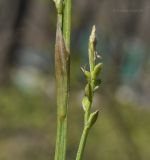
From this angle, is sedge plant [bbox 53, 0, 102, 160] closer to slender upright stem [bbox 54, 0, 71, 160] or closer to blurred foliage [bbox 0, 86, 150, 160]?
slender upright stem [bbox 54, 0, 71, 160]

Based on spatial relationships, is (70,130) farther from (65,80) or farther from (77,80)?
(65,80)

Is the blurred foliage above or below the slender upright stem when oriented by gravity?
below

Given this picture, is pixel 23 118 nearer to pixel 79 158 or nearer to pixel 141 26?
pixel 141 26

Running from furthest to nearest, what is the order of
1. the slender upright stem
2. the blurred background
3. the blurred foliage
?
1. the blurred foliage
2. the blurred background
3. the slender upright stem

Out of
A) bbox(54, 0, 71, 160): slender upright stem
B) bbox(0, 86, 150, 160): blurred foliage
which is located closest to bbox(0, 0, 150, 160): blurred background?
bbox(0, 86, 150, 160): blurred foliage

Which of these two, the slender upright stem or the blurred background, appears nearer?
the slender upright stem

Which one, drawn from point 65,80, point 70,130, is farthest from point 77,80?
point 65,80

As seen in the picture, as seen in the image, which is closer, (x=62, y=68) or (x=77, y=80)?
(x=62, y=68)

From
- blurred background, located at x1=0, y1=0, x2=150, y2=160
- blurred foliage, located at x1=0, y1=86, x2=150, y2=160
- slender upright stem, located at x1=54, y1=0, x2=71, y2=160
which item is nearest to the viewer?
slender upright stem, located at x1=54, y1=0, x2=71, y2=160
